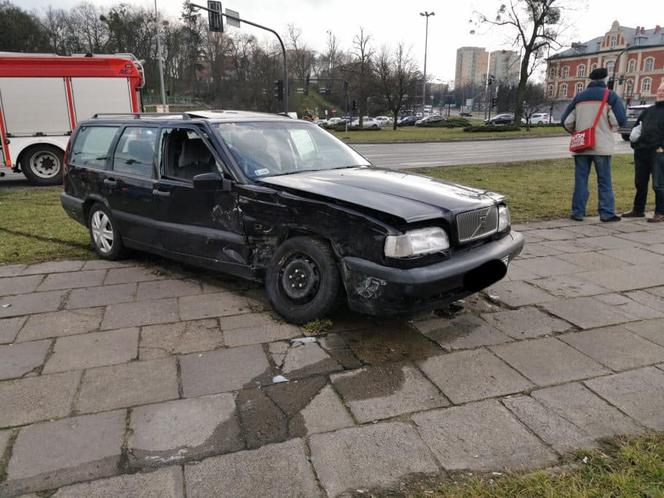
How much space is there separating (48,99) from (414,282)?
1264 centimetres

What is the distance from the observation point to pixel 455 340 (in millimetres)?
3816

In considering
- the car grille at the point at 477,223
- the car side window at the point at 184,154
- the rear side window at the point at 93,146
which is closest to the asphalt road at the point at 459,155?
the rear side window at the point at 93,146

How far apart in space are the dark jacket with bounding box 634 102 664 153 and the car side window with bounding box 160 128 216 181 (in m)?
6.21

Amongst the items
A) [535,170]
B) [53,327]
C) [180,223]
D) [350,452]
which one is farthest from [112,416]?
[535,170]

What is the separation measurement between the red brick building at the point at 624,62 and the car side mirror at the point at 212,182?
83.7m

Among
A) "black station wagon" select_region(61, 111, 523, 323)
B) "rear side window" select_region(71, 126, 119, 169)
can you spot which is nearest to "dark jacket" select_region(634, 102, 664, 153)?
"black station wagon" select_region(61, 111, 523, 323)

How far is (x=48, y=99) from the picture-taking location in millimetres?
12766

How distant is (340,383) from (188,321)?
160 cm

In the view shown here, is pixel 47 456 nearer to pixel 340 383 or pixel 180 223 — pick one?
pixel 340 383

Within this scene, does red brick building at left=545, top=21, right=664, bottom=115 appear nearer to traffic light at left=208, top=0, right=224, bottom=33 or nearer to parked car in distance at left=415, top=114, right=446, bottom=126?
parked car in distance at left=415, top=114, right=446, bottom=126

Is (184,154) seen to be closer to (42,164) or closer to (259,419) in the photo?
(259,419)

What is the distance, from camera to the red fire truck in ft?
40.9

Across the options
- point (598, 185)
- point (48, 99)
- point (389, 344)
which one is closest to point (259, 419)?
point (389, 344)

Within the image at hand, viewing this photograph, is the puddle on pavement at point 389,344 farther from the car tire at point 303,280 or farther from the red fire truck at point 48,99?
the red fire truck at point 48,99
